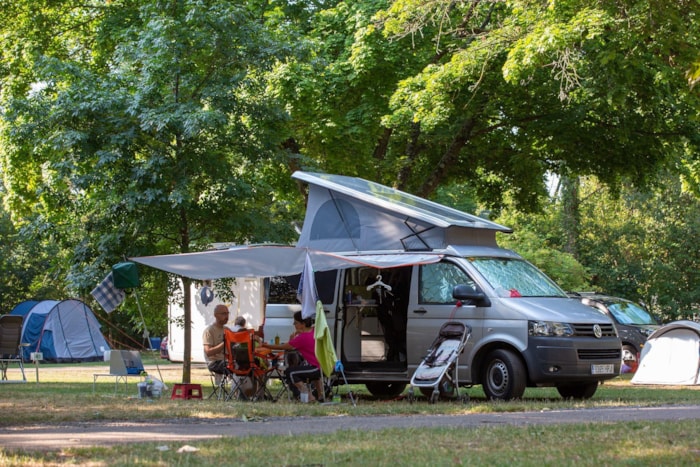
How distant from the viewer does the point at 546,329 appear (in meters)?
12.8

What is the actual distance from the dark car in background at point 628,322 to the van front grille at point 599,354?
316 inches

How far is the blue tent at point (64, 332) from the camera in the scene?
32750 millimetres

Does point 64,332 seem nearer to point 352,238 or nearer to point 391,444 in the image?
point 352,238

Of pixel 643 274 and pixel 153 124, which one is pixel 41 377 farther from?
pixel 643 274

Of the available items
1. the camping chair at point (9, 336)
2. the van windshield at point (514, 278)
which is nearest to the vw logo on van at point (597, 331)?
the van windshield at point (514, 278)

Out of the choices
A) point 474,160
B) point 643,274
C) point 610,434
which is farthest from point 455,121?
point 643,274

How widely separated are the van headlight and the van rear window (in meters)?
3.03

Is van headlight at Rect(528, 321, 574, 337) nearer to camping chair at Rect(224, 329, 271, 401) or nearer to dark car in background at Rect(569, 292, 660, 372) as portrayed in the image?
camping chair at Rect(224, 329, 271, 401)

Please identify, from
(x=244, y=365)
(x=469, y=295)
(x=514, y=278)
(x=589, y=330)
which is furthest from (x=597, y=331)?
(x=244, y=365)

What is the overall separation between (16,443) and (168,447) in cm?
130

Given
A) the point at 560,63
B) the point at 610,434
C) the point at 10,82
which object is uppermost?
the point at 10,82

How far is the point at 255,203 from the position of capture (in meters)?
17.7

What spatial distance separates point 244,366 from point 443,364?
2.59m

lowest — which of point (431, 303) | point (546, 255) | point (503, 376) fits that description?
point (503, 376)
